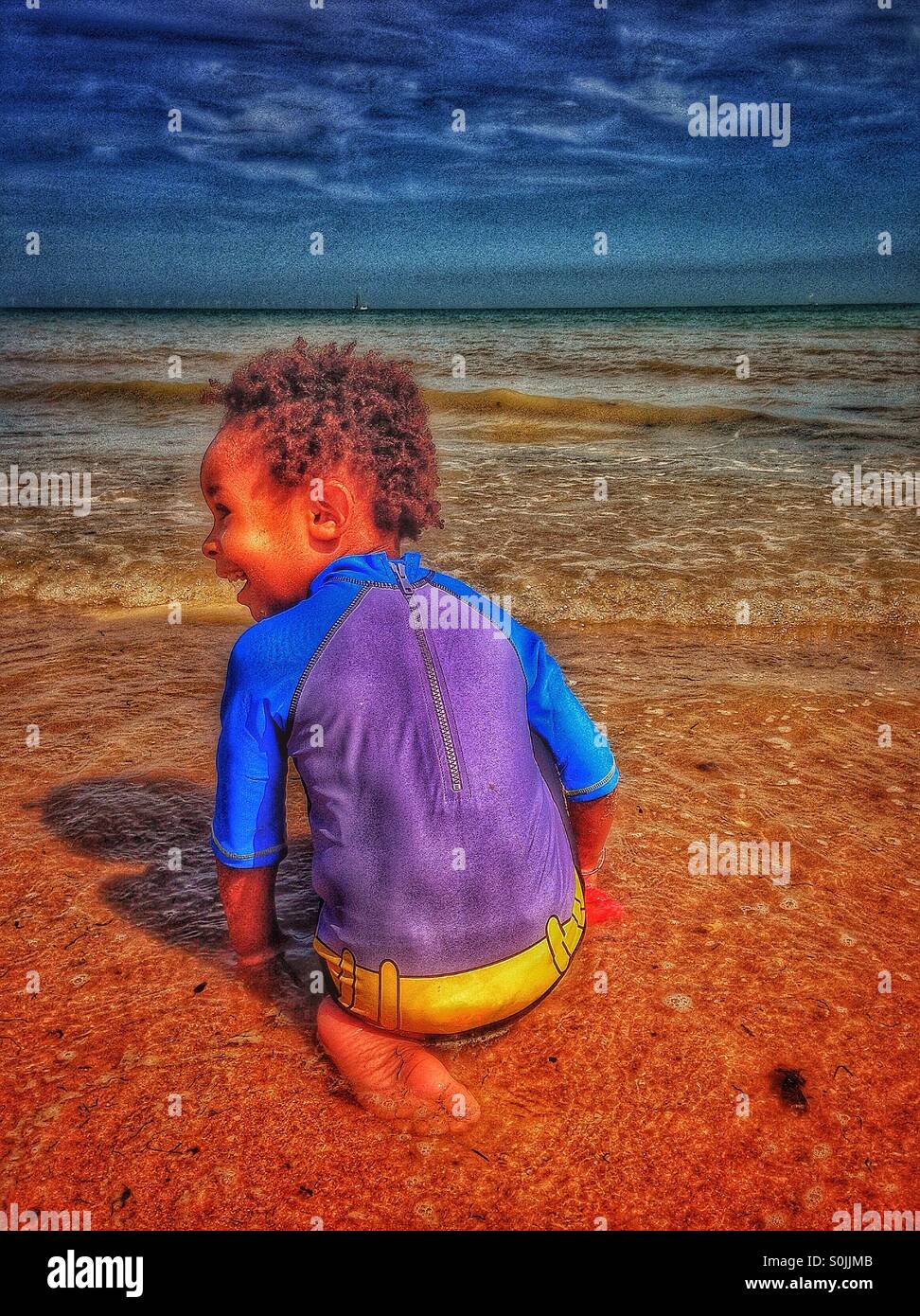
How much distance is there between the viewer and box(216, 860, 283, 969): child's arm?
64.1 inches

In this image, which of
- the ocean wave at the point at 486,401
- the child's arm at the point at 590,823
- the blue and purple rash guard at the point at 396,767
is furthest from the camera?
the ocean wave at the point at 486,401

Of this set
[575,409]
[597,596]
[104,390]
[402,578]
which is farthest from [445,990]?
[104,390]

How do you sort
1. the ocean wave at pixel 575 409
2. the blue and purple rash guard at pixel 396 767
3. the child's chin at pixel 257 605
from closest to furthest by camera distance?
the blue and purple rash guard at pixel 396 767
the child's chin at pixel 257 605
the ocean wave at pixel 575 409

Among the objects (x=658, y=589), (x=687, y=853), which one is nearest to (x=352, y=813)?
(x=687, y=853)

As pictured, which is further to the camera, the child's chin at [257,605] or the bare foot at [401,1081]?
the child's chin at [257,605]

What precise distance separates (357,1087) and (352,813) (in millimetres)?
536

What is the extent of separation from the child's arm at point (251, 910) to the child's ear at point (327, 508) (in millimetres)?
592

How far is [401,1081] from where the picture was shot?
1612 mm

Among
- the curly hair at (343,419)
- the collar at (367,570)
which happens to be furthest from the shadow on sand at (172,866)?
the curly hair at (343,419)

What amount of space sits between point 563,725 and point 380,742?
43 cm

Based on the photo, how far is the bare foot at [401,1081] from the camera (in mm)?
1597

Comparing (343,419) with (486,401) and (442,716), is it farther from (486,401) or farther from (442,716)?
(486,401)

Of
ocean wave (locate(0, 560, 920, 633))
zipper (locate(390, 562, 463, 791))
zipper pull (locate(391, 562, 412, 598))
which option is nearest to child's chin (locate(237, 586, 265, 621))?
zipper pull (locate(391, 562, 412, 598))

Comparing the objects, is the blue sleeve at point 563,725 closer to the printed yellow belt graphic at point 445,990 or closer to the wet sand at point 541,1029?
the printed yellow belt graphic at point 445,990
